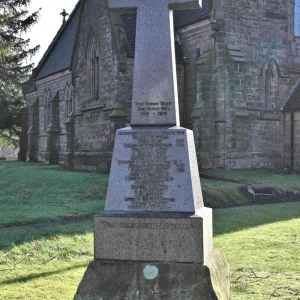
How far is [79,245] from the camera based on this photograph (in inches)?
333

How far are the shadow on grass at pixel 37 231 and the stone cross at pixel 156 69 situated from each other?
4.37 meters

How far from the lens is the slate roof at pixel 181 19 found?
20.7m

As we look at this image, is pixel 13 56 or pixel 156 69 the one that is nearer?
pixel 156 69

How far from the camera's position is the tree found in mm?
22386

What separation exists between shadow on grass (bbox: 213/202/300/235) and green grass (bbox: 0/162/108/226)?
3.27 metres

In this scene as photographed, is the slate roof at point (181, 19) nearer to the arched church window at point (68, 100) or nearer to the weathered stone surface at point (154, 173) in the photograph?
the arched church window at point (68, 100)

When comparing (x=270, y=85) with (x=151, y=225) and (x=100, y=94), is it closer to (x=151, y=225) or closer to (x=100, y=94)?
(x=100, y=94)

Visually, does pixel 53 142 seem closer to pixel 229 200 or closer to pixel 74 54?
pixel 74 54

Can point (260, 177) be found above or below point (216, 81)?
below

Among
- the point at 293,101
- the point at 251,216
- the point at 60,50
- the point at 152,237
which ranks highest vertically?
the point at 60,50

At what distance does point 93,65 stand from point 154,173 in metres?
19.2

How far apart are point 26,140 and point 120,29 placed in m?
20.7

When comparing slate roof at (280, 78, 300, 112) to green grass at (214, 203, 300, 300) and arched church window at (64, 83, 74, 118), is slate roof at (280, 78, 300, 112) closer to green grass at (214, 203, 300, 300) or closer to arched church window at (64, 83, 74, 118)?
green grass at (214, 203, 300, 300)

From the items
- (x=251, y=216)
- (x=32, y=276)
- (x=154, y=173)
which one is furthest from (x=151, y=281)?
(x=251, y=216)
